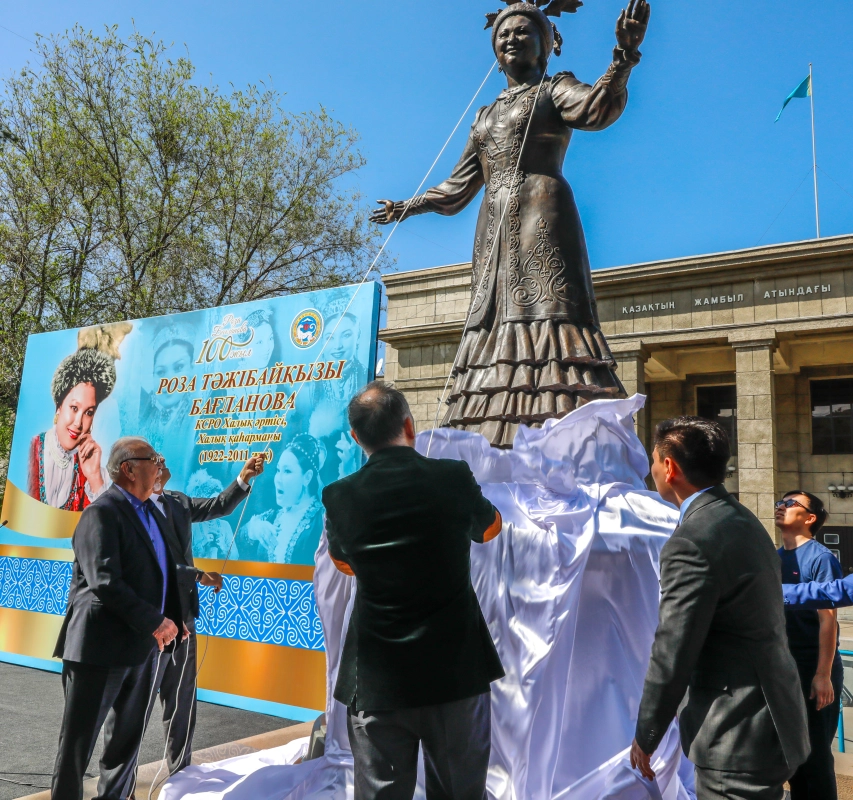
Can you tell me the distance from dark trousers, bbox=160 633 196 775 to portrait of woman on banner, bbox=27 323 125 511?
13.2 feet

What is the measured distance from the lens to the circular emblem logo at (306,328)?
6602 mm

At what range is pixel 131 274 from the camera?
16031mm

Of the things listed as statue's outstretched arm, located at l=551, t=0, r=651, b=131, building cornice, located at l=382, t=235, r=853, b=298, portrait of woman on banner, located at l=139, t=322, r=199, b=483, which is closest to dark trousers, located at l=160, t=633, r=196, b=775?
portrait of woman on banner, located at l=139, t=322, r=199, b=483

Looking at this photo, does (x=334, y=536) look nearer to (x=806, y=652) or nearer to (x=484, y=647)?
(x=484, y=647)

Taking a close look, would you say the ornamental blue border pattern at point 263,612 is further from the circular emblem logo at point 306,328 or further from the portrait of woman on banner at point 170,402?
the circular emblem logo at point 306,328

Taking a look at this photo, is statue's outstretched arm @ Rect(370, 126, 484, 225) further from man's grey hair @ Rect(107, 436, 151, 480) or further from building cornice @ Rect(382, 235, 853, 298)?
building cornice @ Rect(382, 235, 853, 298)

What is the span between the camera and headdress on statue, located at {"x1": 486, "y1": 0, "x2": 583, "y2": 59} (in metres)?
4.52

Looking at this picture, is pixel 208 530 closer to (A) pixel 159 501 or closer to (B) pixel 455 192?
(A) pixel 159 501

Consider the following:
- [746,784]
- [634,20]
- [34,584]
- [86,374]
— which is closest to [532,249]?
[634,20]

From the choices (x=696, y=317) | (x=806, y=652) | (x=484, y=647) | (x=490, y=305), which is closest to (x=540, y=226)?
(x=490, y=305)

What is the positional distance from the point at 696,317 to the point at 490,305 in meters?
15.0

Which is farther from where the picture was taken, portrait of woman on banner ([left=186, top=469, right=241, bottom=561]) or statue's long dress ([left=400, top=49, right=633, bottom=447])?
portrait of woman on banner ([left=186, top=469, right=241, bottom=561])

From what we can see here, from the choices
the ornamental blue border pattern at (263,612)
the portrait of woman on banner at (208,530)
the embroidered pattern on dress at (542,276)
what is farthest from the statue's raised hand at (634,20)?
the portrait of woman on banner at (208,530)

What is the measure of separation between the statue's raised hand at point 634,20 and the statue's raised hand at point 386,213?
5.85ft
